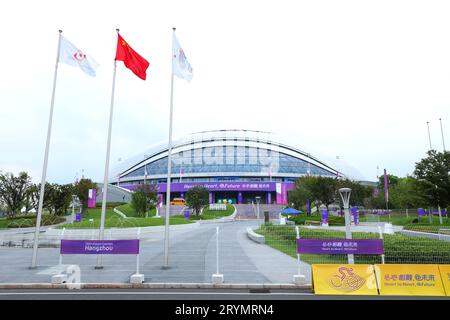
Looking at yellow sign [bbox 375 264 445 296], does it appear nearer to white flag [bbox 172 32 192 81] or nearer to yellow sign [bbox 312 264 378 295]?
yellow sign [bbox 312 264 378 295]

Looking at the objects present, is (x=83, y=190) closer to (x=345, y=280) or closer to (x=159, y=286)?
(x=159, y=286)

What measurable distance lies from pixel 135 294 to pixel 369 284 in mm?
6792

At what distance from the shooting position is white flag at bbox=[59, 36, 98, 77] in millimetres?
14086

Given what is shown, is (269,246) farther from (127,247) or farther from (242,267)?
(127,247)

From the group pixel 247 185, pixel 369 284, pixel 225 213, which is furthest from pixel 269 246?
pixel 247 185

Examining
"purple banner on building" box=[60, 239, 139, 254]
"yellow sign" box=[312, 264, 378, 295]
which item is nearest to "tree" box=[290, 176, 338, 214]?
"yellow sign" box=[312, 264, 378, 295]

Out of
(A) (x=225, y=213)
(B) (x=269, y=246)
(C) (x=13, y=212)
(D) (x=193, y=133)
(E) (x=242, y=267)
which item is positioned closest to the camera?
(E) (x=242, y=267)

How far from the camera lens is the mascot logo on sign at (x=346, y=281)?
8484 mm

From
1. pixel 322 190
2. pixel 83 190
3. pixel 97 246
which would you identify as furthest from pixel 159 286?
pixel 83 190

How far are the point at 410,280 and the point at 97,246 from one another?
33.3 ft

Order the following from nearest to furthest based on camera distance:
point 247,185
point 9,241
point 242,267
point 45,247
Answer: point 242,267 → point 45,247 → point 9,241 → point 247,185

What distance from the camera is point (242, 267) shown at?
40.4ft

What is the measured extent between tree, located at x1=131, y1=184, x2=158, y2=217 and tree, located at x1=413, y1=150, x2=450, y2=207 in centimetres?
3071
